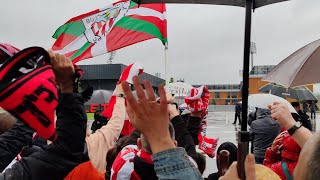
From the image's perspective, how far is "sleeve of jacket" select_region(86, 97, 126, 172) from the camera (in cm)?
237

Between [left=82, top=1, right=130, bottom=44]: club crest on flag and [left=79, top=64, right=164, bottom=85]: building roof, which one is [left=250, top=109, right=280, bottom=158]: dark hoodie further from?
[left=79, top=64, right=164, bottom=85]: building roof

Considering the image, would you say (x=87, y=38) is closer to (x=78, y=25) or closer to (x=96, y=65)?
(x=78, y=25)

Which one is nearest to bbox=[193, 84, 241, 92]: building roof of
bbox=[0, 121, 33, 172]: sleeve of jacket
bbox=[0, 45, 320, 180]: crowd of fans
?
bbox=[0, 45, 320, 180]: crowd of fans

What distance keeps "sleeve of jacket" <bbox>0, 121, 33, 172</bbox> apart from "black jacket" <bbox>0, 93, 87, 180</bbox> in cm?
37

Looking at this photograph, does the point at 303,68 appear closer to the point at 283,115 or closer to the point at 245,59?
the point at 283,115

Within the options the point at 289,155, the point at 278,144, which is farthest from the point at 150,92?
the point at 278,144

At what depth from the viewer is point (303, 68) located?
3.34 metres

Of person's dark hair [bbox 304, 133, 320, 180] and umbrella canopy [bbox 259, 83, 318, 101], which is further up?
person's dark hair [bbox 304, 133, 320, 180]

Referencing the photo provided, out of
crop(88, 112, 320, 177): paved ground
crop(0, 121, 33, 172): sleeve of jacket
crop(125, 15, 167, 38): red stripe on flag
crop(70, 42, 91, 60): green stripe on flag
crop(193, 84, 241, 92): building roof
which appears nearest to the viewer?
crop(0, 121, 33, 172): sleeve of jacket

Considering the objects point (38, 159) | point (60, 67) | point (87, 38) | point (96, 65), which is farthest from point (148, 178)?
point (96, 65)

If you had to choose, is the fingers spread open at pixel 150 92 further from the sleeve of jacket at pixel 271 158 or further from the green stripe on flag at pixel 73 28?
the green stripe on flag at pixel 73 28

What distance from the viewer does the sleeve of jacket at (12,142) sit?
1.91m

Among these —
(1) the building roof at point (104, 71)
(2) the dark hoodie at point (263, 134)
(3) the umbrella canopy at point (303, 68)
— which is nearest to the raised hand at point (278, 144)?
(3) the umbrella canopy at point (303, 68)

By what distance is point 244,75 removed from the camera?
4.76 ft
